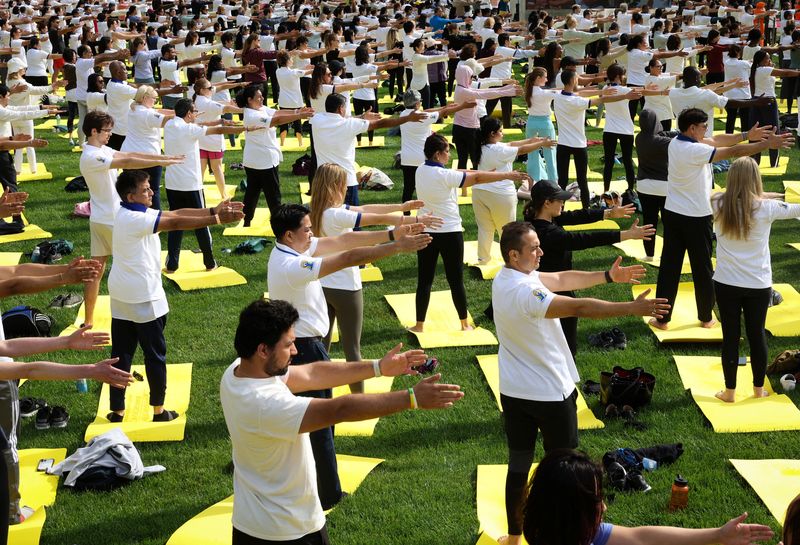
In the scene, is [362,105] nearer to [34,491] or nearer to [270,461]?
[34,491]

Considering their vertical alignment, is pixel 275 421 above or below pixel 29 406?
above

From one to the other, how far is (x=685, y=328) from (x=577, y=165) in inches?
169

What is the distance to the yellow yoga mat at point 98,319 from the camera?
10.5 m

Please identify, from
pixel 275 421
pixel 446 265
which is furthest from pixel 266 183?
pixel 275 421

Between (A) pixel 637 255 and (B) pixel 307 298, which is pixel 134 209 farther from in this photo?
(A) pixel 637 255

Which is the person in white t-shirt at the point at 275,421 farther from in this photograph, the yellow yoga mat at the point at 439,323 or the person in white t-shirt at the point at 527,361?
the yellow yoga mat at the point at 439,323

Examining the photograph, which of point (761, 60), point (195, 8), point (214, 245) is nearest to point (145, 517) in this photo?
point (214, 245)

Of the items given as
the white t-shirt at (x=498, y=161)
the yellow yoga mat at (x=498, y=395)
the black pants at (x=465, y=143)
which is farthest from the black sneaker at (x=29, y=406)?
the black pants at (x=465, y=143)

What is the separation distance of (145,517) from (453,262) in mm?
4040

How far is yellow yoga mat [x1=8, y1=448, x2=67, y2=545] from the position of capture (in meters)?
6.73

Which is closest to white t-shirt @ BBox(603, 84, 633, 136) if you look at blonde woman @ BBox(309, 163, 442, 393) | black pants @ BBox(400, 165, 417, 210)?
black pants @ BBox(400, 165, 417, 210)

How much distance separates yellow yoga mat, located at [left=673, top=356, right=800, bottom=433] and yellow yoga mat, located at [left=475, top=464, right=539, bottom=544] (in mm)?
1862

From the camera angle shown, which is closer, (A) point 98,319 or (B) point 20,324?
(B) point 20,324

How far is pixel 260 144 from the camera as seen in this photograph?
1304 centimetres
